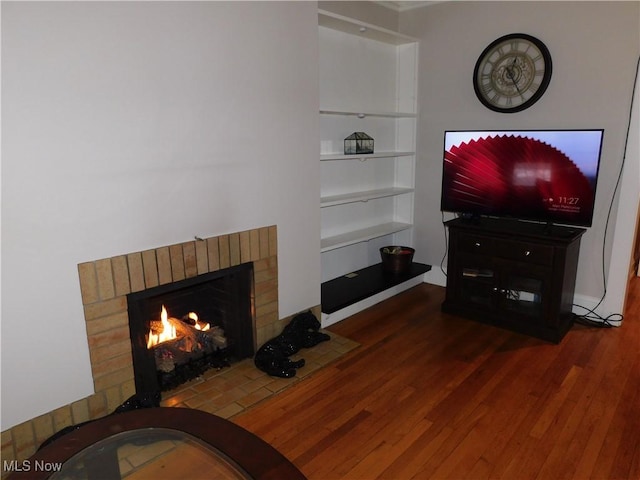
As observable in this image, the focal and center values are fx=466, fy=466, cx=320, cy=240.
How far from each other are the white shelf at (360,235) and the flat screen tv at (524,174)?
1.75 ft

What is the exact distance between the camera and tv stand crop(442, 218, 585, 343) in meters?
3.01

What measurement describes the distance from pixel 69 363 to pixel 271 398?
99 centimetres

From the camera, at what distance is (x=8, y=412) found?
1.88 meters

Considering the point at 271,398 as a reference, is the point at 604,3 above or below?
above

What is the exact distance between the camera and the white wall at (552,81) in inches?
119

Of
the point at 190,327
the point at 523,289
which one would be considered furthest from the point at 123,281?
the point at 523,289

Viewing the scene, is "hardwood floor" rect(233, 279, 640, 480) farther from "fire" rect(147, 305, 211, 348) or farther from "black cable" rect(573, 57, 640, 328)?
"fire" rect(147, 305, 211, 348)

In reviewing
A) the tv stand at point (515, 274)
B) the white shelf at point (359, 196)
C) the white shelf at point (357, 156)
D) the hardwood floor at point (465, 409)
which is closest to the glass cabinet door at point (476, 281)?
the tv stand at point (515, 274)

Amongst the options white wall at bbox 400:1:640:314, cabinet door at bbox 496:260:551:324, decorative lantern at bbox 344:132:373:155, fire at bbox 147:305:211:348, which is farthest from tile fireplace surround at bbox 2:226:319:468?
white wall at bbox 400:1:640:314


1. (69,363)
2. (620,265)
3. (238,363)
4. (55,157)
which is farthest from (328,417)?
(620,265)

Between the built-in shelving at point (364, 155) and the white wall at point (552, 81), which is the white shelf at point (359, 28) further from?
the white wall at point (552, 81)

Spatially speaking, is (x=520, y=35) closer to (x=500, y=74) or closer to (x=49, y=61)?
(x=500, y=74)

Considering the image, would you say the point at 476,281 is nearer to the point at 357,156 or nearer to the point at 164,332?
the point at 357,156

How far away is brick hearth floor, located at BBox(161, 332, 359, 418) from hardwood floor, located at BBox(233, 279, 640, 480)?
6cm
